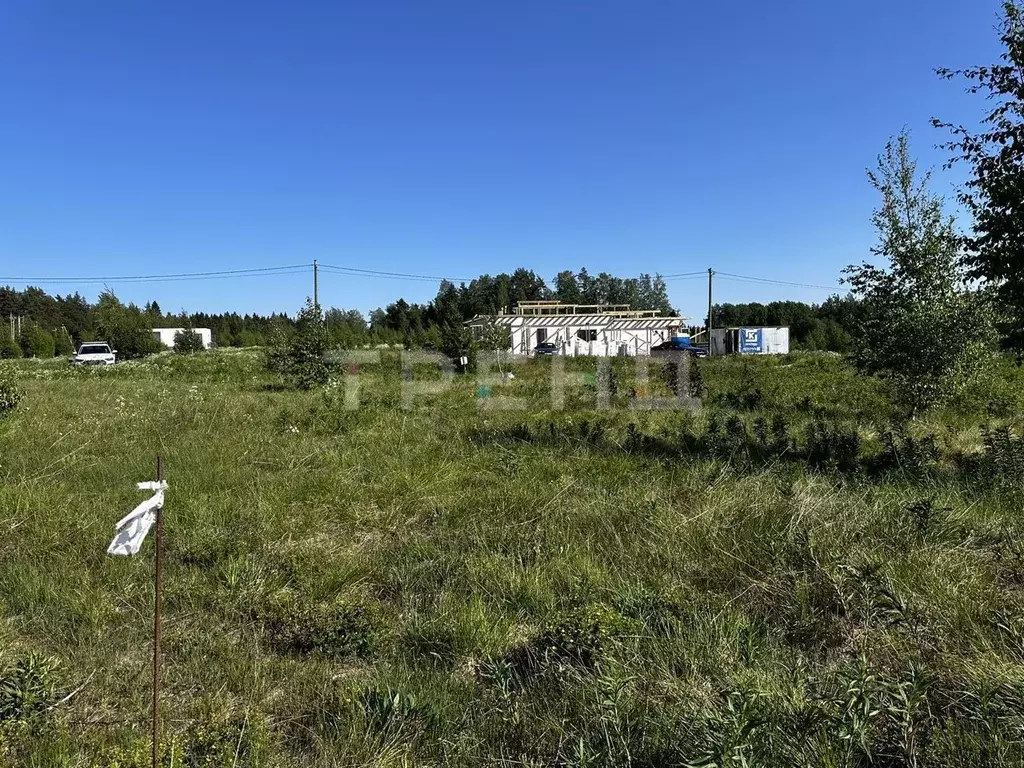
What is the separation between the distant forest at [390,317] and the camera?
3956 centimetres

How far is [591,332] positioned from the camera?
1519 inches

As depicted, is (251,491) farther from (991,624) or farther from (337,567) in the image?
(991,624)

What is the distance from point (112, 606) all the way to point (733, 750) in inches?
124

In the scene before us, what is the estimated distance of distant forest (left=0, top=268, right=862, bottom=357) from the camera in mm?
39562

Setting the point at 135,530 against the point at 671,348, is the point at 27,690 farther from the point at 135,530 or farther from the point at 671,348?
the point at 671,348

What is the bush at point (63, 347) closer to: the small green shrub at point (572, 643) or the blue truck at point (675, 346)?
the blue truck at point (675, 346)

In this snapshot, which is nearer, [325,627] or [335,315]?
[325,627]

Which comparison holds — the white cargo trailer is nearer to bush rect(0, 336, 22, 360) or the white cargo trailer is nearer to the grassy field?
the grassy field

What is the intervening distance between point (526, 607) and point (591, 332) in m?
36.2

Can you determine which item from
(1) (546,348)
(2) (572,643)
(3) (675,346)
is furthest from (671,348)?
(2) (572,643)

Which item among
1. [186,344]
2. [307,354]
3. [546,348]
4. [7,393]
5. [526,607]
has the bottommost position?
[526,607]

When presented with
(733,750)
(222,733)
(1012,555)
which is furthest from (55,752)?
(1012,555)

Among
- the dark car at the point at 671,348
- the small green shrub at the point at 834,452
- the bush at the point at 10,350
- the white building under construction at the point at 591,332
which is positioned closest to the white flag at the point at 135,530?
the small green shrub at the point at 834,452

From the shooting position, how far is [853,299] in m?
10.5
